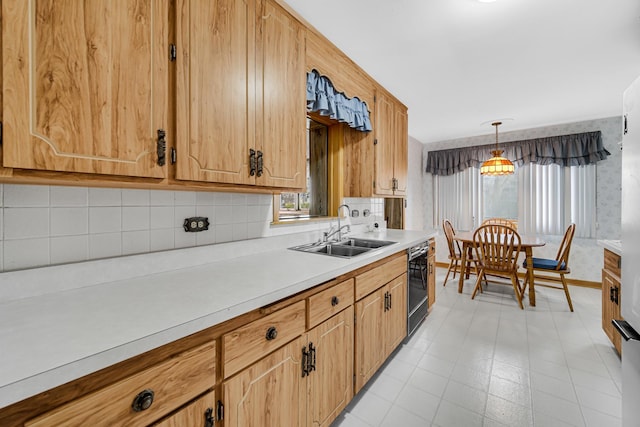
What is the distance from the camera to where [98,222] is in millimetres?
1114

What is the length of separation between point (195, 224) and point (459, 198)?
4.69 metres

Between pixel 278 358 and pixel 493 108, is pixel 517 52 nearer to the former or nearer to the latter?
pixel 493 108

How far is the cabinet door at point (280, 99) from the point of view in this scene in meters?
1.40

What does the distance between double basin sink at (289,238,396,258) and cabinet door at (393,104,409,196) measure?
906 mm

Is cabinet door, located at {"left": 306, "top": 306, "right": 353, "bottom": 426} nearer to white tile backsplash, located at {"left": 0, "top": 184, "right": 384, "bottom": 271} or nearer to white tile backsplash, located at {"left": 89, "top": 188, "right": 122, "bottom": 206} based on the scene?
white tile backsplash, located at {"left": 0, "top": 184, "right": 384, "bottom": 271}

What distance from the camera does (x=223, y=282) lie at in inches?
44.4

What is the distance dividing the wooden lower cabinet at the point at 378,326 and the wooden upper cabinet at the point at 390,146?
101 centimetres

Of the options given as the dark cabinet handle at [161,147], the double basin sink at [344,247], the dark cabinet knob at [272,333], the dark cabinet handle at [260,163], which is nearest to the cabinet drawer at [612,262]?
the double basin sink at [344,247]

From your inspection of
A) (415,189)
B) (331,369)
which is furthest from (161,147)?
(415,189)

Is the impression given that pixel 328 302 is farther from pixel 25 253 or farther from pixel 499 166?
pixel 499 166

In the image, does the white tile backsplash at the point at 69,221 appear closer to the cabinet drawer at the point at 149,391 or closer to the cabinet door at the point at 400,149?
the cabinet drawer at the point at 149,391

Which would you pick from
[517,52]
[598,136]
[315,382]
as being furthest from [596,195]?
[315,382]

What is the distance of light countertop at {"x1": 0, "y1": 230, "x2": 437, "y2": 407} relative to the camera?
22.8 inches

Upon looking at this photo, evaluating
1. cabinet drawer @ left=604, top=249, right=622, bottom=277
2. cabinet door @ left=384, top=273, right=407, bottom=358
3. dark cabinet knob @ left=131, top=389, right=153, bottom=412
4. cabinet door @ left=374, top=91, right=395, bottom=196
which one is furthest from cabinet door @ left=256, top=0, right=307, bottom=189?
cabinet drawer @ left=604, top=249, right=622, bottom=277
